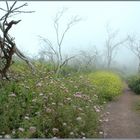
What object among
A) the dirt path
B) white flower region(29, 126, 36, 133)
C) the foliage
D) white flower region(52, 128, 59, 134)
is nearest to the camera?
white flower region(29, 126, 36, 133)

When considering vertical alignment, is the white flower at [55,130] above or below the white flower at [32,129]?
below

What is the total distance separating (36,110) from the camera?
7.24 metres

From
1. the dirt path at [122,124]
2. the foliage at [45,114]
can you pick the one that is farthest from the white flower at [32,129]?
the dirt path at [122,124]

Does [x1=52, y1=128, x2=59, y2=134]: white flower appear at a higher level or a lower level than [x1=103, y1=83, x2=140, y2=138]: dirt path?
higher

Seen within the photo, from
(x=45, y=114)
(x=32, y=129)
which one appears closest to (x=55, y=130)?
(x=32, y=129)

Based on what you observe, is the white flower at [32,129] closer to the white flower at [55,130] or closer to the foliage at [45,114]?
the foliage at [45,114]

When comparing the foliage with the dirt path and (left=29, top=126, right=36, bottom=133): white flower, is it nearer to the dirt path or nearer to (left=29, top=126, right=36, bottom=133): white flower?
(left=29, top=126, right=36, bottom=133): white flower

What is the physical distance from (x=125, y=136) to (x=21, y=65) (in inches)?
287

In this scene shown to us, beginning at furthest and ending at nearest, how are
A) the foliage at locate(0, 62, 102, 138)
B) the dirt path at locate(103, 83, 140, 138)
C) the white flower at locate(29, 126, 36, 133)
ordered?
the dirt path at locate(103, 83, 140, 138) < the foliage at locate(0, 62, 102, 138) < the white flower at locate(29, 126, 36, 133)

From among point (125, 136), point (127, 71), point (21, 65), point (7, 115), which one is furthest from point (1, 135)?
point (127, 71)

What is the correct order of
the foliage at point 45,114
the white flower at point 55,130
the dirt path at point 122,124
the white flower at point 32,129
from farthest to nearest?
the dirt path at point 122,124 < the foliage at point 45,114 < the white flower at point 55,130 < the white flower at point 32,129

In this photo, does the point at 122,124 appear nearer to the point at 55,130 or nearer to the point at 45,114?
the point at 45,114

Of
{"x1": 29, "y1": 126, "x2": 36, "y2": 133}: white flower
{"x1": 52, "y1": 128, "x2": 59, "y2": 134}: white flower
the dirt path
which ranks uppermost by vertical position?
{"x1": 29, "y1": 126, "x2": 36, "y2": 133}: white flower

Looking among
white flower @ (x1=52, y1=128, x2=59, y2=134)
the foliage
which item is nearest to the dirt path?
the foliage
